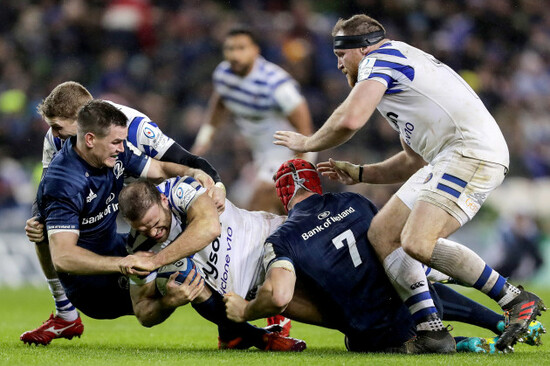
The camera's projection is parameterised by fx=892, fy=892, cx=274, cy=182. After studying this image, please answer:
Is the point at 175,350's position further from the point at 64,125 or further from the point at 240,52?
the point at 240,52

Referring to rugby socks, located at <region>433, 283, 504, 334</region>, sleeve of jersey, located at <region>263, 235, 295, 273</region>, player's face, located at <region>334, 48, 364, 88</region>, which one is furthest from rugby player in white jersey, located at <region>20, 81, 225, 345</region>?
rugby socks, located at <region>433, 283, 504, 334</region>

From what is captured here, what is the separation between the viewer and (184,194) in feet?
19.2

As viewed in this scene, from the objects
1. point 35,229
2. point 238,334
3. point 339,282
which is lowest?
point 238,334

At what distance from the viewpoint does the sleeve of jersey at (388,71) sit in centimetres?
579

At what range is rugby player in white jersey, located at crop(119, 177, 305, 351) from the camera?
5.57 meters

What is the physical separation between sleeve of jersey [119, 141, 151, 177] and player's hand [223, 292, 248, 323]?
121 centimetres

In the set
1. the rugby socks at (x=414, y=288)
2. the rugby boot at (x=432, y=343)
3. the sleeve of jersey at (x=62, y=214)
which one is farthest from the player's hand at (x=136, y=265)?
the rugby boot at (x=432, y=343)

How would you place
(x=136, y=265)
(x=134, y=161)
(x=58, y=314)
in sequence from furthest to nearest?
(x=58, y=314) < (x=134, y=161) < (x=136, y=265)

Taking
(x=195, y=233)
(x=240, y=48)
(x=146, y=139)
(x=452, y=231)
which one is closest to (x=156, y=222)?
(x=195, y=233)

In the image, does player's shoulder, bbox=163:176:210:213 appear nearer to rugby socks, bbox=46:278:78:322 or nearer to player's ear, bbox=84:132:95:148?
player's ear, bbox=84:132:95:148

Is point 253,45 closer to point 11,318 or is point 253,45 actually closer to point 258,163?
point 258,163

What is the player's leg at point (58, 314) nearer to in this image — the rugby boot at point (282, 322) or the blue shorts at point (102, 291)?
the blue shorts at point (102, 291)

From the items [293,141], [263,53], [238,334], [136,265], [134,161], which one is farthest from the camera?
[263,53]

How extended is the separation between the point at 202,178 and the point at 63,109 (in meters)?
1.10
